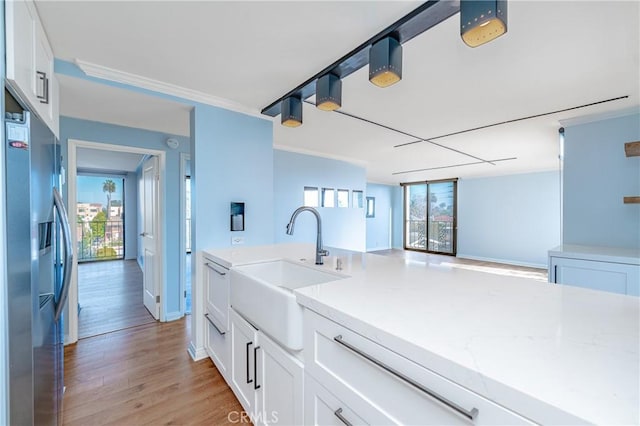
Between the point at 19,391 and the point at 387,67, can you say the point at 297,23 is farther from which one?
the point at 19,391

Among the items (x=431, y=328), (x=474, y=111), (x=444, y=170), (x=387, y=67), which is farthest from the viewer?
(x=444, y=170)

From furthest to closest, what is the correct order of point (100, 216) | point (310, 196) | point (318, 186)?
point (100, 216), point (318, 186), point (310, 196)

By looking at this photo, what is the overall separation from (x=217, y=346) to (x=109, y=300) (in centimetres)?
286

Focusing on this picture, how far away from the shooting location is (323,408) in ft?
3.43

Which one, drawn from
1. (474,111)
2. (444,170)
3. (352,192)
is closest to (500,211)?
(444,170)

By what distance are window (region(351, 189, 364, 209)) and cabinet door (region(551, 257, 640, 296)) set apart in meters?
3.45

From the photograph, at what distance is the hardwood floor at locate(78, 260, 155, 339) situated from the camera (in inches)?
122

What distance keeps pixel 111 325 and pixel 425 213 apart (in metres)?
8.18

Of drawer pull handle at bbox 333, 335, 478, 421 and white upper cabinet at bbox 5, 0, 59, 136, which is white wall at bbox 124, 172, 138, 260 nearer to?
white upper cabinet at bbox 5, 0, 59, 136

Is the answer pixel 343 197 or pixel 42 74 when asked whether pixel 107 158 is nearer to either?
pixel 42 74

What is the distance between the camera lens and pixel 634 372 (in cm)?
60

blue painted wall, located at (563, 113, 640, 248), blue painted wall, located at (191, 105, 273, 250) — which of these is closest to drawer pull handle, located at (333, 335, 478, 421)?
blue painted wall, located at (191, 105, 273, 250)

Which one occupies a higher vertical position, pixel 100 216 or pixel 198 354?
pixel 100 216

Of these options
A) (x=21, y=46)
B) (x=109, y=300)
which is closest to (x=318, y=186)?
(x=109, y=300)
